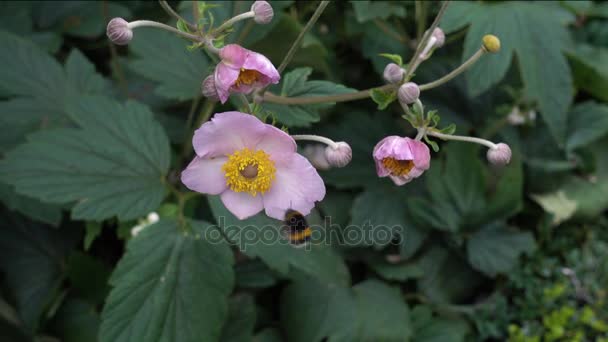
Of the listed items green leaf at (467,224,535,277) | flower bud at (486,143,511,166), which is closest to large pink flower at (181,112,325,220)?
flower bud at (486,143,511,166)

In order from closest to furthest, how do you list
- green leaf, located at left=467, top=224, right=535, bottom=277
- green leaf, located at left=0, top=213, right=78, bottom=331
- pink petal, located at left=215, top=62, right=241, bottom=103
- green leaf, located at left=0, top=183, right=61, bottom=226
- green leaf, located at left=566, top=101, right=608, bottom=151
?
pink petal, located at left=215, top=62, right=241, bottom=103 → green leaf, located at left=0, top=183, right=61, bottom=226 → green leaf, located at left=0, top=213, right=78, bottom=331 → green leaf, located at left=467, top=224, right=535, bottom=277 → green leaf, located at left=566, top=101, right=608, bottom=151

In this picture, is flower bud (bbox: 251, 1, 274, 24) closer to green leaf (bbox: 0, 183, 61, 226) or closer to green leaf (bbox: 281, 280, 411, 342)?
green leaf (bbox: 0, 183, 61, 226)

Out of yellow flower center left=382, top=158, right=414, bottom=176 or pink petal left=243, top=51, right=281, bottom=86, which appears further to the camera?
yellow flower center left=382, top=158, right=414, bottom=176

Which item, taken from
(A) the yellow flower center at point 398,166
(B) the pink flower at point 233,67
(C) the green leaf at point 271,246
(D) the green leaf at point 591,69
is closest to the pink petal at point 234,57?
(B) the pink flower at point 233,67

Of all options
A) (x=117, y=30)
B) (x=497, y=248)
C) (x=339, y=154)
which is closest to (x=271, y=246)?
(x=339, y=154)

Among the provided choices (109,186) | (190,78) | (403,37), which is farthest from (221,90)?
(403,37)

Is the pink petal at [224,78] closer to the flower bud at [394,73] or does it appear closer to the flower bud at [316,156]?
the flower bud at [394,73]

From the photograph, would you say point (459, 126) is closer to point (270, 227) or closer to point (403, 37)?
point (403, 37)
